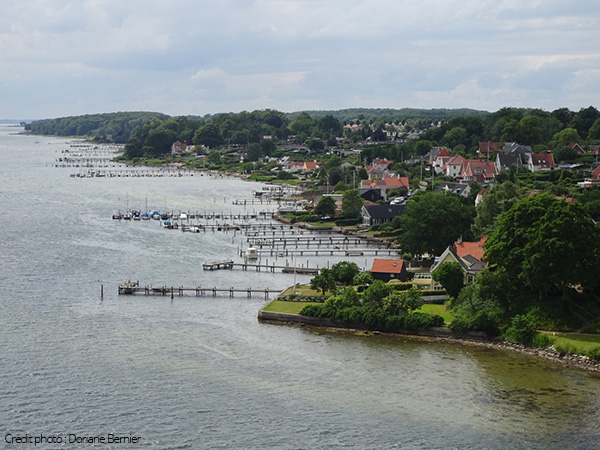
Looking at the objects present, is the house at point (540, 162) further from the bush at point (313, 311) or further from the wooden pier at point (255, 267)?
the bush at point (313, 311)

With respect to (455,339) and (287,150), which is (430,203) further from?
Answer: (287,150)

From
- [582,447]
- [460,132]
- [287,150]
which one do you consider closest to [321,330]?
[582,447]

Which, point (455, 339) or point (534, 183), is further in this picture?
point (534, 183)

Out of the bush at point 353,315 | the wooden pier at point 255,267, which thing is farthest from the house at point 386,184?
the bush at point 353,315

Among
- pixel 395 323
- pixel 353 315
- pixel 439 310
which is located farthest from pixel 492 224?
pixel 353 315

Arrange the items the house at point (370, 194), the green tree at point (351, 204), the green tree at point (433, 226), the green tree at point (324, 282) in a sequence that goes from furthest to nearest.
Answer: the house at point (370, 194)
the green tree at point (351, 204)
the green tree at point (433, 226)
the green tree at point (324, 282)

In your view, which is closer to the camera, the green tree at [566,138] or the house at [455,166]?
the house at [455,166]

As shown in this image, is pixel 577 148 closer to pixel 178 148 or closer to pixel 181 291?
pixel 181 291
